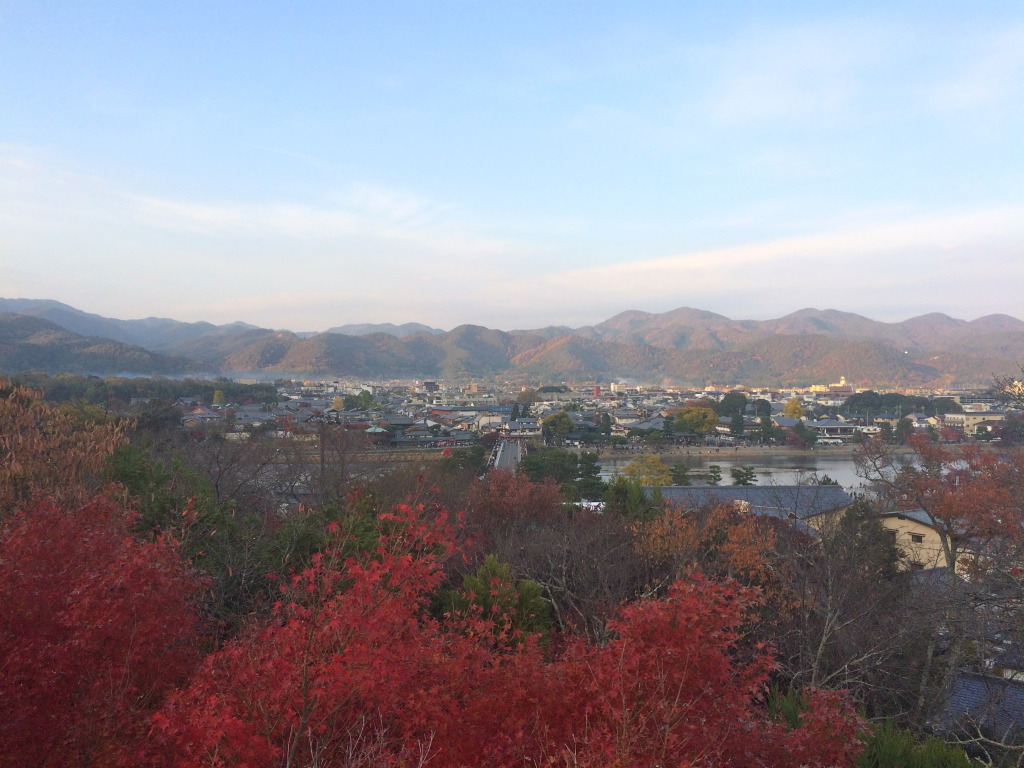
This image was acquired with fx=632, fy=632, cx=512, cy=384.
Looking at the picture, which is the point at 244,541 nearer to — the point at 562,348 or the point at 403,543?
the point at 403,543

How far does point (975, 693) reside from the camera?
5434 millimetres

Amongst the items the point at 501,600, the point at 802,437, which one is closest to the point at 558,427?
the point at 802,437

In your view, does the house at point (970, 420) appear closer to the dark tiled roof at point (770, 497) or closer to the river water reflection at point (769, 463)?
the river water reflection at point (769, 463)

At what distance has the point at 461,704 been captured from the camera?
10.5ft

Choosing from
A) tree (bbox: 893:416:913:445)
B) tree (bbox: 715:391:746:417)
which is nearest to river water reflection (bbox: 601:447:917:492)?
tree (bbox: 893:416:913:445)

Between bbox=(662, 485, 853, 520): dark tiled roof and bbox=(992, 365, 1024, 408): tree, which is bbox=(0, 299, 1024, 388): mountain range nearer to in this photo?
bbox=(662, 485, 853, 520): dark tiled roof

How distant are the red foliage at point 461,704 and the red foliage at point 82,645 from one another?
29 centimetres

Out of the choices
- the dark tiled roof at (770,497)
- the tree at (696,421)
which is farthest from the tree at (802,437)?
the dark tiled roof at (770,497)

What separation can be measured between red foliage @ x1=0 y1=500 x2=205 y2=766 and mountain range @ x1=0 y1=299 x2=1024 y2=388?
184 feet

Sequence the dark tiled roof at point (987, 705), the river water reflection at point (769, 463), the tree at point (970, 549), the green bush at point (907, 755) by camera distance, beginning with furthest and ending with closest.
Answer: the river water reflection at point (769, 463)
the tree at point (970, 549)
the dark tiled roof at point (987, 705)
the green bush at point (907, 755)

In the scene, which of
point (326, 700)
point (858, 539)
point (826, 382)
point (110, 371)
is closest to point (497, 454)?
point (858, 539)

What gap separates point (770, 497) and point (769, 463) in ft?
47.2

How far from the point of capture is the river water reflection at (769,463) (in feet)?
75.4

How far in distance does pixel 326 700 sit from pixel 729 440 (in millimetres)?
31139
